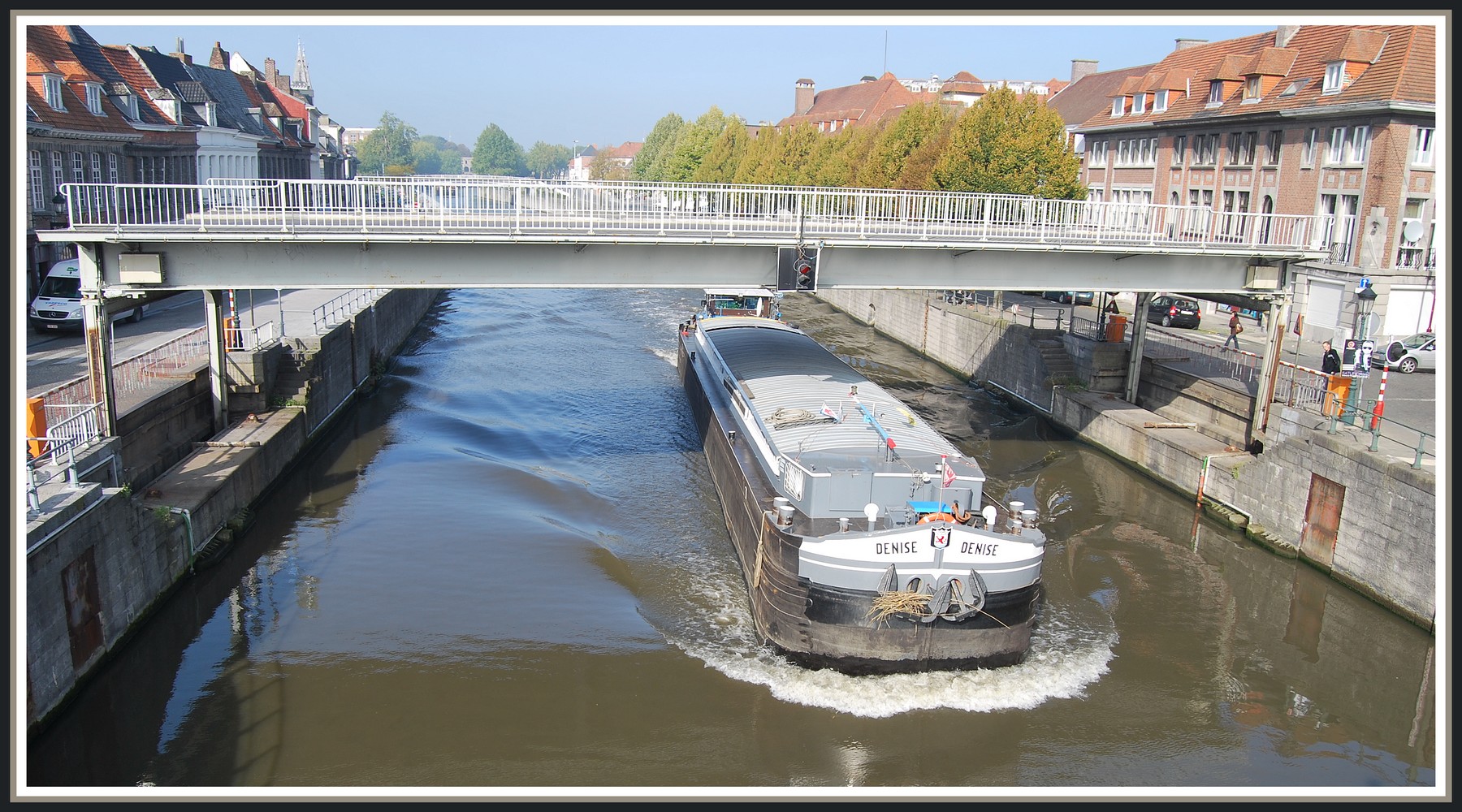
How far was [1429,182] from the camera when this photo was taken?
32.4 metres

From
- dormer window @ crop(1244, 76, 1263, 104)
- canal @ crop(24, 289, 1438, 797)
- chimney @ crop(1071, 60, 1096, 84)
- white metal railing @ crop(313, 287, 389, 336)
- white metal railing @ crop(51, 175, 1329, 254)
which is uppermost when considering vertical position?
chimney @ crop(1071, 60, 1096, 84)

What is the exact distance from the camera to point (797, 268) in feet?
65.0

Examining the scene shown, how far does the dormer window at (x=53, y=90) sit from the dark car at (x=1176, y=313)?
38237mm

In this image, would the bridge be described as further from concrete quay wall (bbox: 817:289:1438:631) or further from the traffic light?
concrete quay wall (bbox: 817:289:1438:631)

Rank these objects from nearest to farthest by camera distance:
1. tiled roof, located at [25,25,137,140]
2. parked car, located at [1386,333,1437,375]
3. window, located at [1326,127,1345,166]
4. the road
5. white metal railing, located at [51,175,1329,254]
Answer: white metal railing, located at [51,175,1329,254]
the road
parked car, located at [1386,333,1437,375]
tiled roof, located at [25,25,137,140]
window, located at [1326,127,1345,166]

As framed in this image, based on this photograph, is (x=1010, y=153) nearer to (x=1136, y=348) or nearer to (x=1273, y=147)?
(x=1273, y=147)

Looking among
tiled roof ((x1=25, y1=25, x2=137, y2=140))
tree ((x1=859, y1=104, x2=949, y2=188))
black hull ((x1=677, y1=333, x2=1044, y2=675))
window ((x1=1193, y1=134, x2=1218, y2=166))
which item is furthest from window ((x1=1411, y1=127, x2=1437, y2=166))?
tiled roof ((x1=25, y1=25, x2=137, y2=140))

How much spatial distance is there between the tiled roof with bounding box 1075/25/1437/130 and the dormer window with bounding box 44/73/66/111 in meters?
41.5

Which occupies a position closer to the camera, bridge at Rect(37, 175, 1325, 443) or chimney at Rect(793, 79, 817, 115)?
bridge at Rect(37, 175, 1325, 443)

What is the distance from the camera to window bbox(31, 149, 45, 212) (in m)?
30.2

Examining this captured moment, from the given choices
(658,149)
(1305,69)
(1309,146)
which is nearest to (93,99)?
(1309,146)

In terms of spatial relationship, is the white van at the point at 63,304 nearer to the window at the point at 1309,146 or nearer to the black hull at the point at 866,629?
the black hull at the point at 866,629

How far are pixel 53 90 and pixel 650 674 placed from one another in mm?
31340

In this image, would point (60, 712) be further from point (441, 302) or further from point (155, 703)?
point (441, 302)
